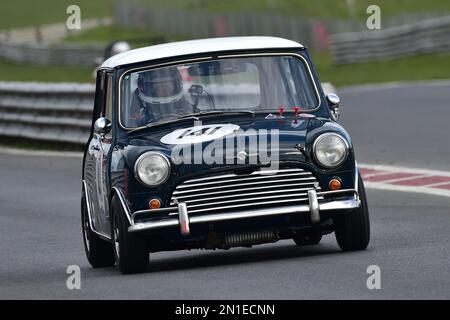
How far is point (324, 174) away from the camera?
956 cm

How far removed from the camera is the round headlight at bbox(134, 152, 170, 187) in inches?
370

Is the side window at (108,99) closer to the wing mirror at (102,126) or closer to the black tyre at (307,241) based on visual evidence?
the wing mirror at (102,126)

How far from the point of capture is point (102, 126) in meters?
10.2

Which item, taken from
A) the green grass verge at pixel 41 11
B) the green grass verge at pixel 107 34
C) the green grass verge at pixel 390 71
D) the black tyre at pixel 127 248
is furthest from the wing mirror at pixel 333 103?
the green grass verge at pixel 41 11

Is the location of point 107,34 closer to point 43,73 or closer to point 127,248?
point 43,73

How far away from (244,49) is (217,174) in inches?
49.8

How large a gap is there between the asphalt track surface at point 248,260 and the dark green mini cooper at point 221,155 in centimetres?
24

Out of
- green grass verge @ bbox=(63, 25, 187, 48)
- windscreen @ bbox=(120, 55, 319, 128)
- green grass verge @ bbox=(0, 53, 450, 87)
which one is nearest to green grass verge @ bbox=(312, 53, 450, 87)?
green grass verge @ bbox=(0, 53, 450, 87)

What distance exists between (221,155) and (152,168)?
17.7 inches

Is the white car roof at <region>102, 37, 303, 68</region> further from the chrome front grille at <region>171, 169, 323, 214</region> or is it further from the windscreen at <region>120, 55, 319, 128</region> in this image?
the chrome front grille at <region>171, 169, 323, 214</region>

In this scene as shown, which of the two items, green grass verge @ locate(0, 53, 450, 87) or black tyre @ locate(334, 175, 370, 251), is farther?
A: green grass verge @ locate(0, 53, 450, 87)

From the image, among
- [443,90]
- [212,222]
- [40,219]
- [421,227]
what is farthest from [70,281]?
[443,90]

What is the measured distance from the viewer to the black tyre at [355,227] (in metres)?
9.72

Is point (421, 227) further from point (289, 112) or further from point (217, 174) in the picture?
point (217, 174)
